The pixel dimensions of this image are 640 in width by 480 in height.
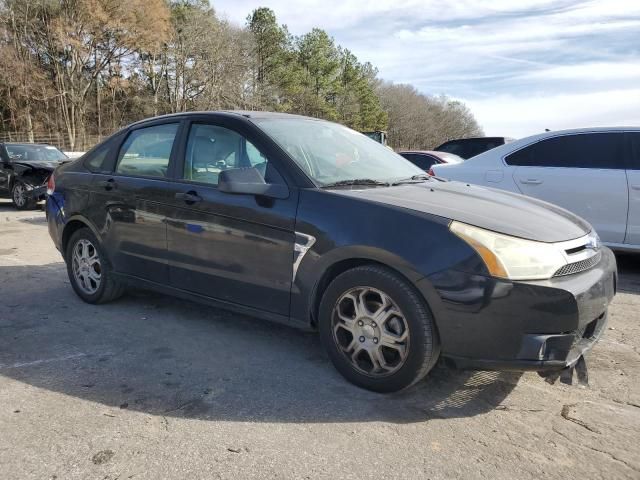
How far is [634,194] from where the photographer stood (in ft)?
18.5

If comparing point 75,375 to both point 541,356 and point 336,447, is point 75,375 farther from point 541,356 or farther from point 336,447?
point 541,356

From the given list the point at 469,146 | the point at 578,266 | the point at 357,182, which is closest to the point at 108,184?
the point at 357,182

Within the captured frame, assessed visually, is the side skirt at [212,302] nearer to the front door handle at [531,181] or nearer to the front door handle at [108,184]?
the front door handle at [108,184]

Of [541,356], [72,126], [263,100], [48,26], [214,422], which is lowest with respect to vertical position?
[214,422]

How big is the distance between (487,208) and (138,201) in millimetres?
2590

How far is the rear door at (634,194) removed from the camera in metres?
5.64

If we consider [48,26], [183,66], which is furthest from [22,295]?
[183,66]

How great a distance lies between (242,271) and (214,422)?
3.43 ft

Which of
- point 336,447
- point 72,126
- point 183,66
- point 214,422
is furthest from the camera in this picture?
point 183,66

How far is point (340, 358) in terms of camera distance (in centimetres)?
313

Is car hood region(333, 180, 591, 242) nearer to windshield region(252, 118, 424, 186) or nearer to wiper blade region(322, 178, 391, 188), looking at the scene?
wiper blade region(322, 178, 391, 188)

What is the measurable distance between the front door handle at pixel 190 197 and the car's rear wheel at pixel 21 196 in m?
9.61

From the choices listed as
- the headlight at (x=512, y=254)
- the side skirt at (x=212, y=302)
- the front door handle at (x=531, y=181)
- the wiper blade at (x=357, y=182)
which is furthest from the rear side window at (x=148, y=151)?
the front door handle at (x=531, y=181)

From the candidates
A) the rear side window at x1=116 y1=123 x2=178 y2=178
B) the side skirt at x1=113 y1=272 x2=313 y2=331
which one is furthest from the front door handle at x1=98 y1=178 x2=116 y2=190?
the side skirt at x1=113 y1=272 x2=313 y2=331
